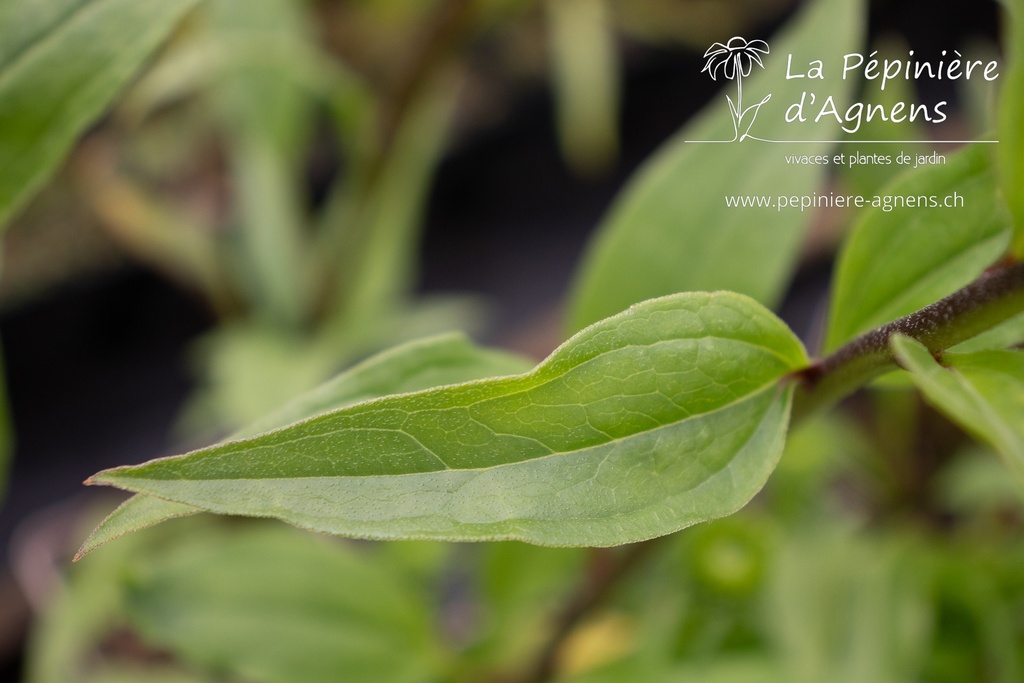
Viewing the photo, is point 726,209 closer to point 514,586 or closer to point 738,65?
point 738,65

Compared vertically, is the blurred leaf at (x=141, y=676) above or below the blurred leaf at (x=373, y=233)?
below

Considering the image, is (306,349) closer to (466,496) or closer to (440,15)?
(440,15)

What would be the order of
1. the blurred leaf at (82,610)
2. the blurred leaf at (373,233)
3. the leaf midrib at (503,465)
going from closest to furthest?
the leaf midrib at (503,465), the blurred leaf at (82,610), the blurred leaf at (373,233)

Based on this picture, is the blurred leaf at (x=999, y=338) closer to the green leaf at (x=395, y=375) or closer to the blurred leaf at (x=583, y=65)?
the green leaf at (x=395, y=375)

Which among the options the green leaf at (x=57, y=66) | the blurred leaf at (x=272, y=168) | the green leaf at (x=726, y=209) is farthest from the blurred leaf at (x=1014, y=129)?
the blurred leaf at (x=272, y=168)

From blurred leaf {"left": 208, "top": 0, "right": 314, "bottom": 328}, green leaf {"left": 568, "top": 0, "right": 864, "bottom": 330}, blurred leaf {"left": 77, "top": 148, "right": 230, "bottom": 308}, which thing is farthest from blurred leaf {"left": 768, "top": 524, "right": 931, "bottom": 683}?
blurred leaf {"left": 77, "top": 148, "right": 230, "bottom": 308}

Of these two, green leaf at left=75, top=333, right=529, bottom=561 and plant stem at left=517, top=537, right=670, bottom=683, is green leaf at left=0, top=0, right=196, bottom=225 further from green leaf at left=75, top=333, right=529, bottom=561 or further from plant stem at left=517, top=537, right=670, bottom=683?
plant stem at left=517, top=537, right=670, bottom=683
